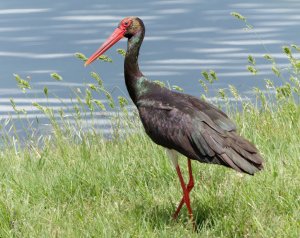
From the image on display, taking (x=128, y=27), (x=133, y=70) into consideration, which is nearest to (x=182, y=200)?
(x=133, y=70)

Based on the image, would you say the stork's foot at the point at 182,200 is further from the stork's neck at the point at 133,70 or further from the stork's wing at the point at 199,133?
the stork's neck at the point at 133,70

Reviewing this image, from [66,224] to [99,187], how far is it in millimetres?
896

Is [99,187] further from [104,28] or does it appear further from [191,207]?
[104,28]

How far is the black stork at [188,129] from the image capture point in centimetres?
698

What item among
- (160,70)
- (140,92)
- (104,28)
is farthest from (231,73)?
(140,92)

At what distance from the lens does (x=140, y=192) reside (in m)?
7.54

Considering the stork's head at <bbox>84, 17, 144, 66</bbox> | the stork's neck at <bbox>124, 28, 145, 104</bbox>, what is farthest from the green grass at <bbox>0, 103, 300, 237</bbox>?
the stork's head at <bbox>84, 17, 144, 66</bbox>

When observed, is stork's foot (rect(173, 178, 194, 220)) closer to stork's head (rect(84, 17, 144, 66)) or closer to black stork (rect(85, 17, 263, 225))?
black stork (rect(85, 17, 263, 225))

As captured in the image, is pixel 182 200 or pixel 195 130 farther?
pixel 182 200

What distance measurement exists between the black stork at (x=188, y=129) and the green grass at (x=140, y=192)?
0.63ft

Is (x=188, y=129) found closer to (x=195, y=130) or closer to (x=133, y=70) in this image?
(x=195, y=130)

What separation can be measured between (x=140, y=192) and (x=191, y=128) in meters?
0.61

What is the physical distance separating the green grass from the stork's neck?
51 cm

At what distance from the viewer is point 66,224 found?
6840mm
